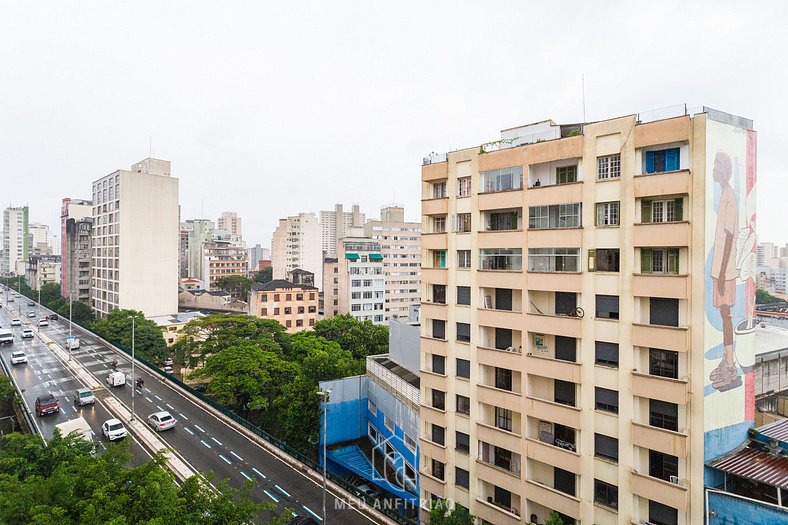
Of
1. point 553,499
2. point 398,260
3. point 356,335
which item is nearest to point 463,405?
point 553,499

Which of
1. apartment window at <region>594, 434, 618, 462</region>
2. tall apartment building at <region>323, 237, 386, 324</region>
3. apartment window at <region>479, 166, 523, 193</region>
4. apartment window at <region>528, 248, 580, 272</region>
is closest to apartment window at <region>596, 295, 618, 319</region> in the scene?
apartment window at <region>528, 248, 580, 272</region>

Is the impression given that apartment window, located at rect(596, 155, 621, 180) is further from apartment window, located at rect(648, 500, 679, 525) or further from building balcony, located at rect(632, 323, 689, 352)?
apartment window, located at rect(648, 500, 679, 525)

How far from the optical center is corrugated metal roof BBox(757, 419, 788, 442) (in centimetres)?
2121

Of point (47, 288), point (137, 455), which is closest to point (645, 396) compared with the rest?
point (137, 455)

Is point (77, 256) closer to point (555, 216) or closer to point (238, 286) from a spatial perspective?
point (238, 286)

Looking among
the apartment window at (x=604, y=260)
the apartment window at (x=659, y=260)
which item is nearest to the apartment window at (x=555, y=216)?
the apartment window at (x=604, y=260)

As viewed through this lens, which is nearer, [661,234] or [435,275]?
[661,234]

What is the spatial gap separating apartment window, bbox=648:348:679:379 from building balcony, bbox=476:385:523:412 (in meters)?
6.65

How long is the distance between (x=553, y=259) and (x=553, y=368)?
18.1 ft

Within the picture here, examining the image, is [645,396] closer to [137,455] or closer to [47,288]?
[137,455]

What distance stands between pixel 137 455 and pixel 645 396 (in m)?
35.7

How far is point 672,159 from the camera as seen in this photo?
20281mm

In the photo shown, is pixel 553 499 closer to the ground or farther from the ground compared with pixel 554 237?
closer to the ground

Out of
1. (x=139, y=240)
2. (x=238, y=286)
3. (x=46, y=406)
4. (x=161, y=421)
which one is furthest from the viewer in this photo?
(x=238, y=286)
